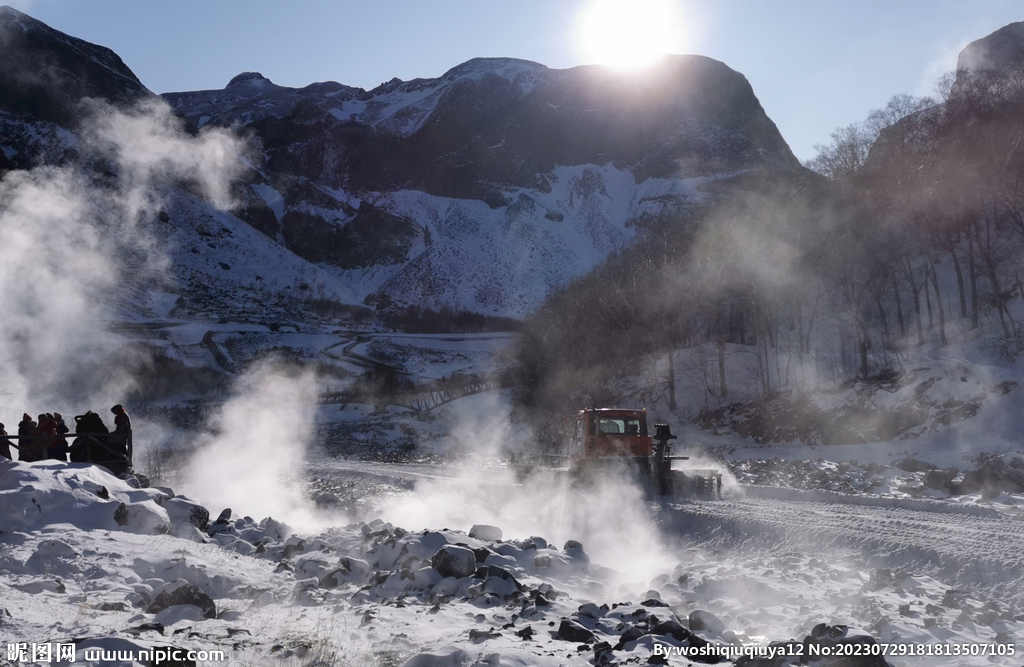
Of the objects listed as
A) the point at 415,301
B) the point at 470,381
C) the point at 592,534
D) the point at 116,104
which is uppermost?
the point at 116,104

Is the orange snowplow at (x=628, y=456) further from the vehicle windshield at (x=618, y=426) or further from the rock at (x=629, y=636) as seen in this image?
the rock at (x=629, y=636)

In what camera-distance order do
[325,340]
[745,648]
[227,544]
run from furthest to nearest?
[325,340], [227,544], [745,648]

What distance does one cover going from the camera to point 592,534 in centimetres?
1462

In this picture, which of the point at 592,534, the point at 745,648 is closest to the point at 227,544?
the point at 592,534

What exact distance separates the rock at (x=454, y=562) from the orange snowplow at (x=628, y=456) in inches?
350

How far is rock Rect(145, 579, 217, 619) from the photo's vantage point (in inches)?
293

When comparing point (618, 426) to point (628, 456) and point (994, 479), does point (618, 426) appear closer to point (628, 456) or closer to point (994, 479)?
point (628, 456)

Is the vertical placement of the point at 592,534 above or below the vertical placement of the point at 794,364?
below

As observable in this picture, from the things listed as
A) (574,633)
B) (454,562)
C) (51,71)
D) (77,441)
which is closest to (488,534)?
(454,562)

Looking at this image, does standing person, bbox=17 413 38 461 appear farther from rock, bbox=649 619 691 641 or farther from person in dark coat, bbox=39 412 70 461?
rock, bbox=649 619 691 641

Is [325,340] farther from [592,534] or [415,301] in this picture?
[592,534]

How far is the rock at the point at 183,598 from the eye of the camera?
24.4 feet

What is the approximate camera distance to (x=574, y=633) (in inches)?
279

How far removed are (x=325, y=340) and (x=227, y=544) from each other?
83.8 metres
